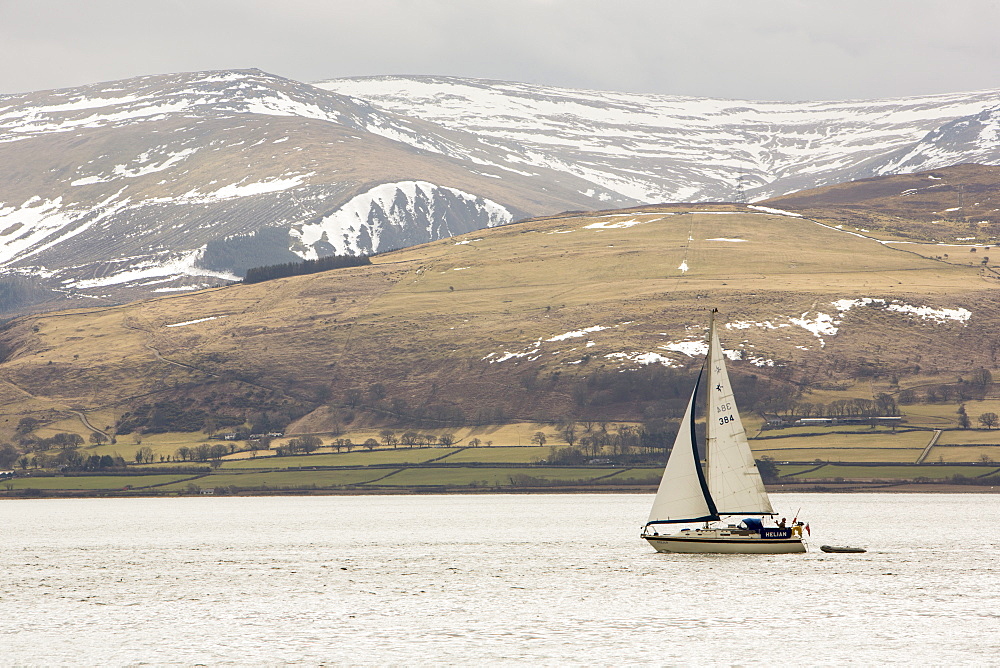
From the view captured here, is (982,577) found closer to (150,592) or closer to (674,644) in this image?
(674,644)

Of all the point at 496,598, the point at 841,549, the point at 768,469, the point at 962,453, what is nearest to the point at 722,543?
the point at 841,549

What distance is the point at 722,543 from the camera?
9662 cm

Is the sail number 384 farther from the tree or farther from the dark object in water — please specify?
the tree

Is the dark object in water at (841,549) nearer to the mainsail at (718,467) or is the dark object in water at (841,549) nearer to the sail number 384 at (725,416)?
the mainsail at (718,467)

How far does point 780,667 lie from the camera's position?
2360 inches

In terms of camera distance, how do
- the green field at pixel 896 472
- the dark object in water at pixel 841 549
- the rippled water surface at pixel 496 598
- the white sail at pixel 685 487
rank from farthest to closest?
1. the green field at pixel 896 472
2. the dark object in water at pixel 841 549
3. the white sail at pixel 685 487
4. the rippled water surface at pixel 496 598

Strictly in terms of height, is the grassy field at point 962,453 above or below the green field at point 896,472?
above

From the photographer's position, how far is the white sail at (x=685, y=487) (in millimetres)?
89438

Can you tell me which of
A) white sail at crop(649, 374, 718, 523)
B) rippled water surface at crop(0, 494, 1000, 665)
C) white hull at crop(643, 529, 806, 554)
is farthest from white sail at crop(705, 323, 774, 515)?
white hull at crop(643, 529, 806, 554)

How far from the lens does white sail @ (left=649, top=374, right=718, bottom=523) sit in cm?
8944

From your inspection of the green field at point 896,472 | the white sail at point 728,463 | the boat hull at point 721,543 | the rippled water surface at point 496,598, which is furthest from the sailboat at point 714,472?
the green field at point 896,472

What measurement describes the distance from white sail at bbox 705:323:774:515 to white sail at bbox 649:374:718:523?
2.99ft

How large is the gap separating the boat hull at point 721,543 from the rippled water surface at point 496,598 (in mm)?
1866

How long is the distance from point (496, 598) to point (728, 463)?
763 inches
